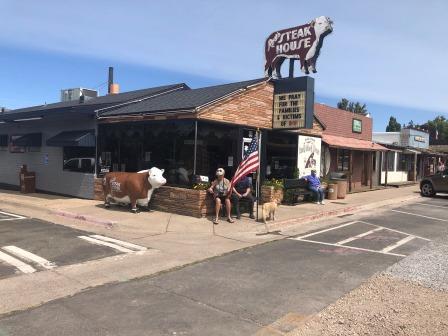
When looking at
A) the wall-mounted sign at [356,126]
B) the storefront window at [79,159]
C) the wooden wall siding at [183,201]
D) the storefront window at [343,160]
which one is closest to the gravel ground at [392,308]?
the wooden wall siding at [183,201]

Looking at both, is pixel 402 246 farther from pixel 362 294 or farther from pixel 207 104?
pixel 207 104

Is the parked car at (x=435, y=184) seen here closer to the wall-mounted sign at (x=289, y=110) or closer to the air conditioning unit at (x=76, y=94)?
the wall-mounted sign at (x=289, y=110)

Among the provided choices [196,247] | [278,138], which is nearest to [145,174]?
[196,247]

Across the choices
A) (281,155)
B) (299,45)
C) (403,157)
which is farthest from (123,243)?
(403,157)

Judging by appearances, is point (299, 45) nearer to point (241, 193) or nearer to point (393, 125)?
point (241, 193)

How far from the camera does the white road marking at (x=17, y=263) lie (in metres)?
7.12

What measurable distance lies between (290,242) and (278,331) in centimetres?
517

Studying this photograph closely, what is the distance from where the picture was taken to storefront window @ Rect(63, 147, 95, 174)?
16.2 m

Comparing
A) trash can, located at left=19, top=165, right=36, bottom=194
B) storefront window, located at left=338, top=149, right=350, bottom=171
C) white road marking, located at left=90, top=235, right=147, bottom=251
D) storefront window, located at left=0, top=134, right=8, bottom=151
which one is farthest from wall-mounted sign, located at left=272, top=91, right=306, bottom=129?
storefront window, located at left=0, top=134, right=8, bottom=151

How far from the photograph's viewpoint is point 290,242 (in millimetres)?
9984

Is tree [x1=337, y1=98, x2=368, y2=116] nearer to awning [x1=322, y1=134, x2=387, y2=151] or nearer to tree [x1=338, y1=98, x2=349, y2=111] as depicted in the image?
tree [x1=338, y1=98, x2=349, y2=111]

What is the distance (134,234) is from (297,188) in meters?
7.72

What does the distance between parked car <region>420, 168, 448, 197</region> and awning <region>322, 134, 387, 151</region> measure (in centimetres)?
314

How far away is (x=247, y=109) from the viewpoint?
14.8 metres
